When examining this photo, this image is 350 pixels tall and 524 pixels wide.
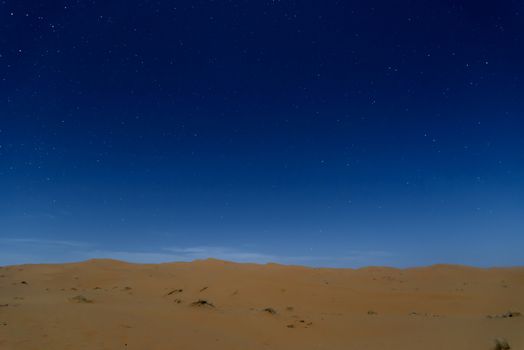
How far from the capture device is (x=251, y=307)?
1482 cm

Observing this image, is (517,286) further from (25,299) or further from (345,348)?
(25,299)

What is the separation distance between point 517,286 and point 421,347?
15.3m

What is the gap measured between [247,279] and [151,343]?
11.6 m

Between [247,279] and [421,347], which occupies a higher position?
[247,279]

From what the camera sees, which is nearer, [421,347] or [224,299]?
[421,347]

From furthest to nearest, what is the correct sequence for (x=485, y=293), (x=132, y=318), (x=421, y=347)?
(x=485, y=293) → (x=132, y=318) → (x=421, y=347)

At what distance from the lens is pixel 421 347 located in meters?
8.95

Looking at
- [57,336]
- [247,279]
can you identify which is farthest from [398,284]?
[57,336]

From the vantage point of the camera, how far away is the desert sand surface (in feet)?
29.2

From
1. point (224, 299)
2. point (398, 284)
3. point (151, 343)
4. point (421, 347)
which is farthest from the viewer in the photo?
point (398, 284)

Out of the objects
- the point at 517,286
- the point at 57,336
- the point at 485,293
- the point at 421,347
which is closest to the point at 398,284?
the point at 485,293

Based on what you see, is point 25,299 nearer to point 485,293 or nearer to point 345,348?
point 345,348

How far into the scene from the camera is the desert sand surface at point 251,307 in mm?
8898

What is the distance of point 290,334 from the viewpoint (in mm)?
10234
